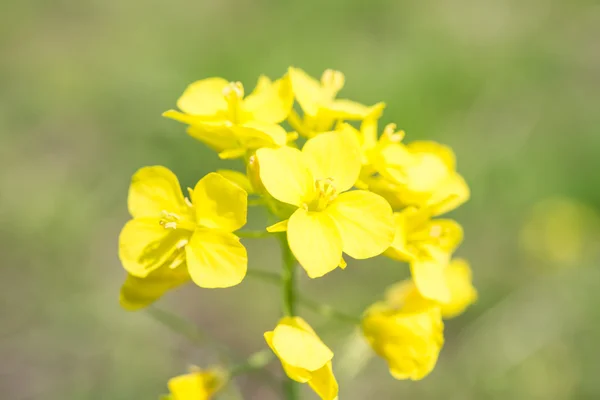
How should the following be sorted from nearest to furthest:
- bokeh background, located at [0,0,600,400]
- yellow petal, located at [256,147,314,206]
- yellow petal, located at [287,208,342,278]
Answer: yellow petal, located at [287,208,342,278] → yellow petal, located at [256,147,314,206] → bokeh background, located at [0,0,600,400]

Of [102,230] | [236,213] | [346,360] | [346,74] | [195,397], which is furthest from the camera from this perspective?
[346,74]

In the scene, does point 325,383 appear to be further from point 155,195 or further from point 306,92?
point 306,92

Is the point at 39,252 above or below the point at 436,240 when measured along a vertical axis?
below

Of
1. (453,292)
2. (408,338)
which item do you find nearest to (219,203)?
(408,338)

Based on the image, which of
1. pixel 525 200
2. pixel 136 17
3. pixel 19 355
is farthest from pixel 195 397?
pixel 136 17

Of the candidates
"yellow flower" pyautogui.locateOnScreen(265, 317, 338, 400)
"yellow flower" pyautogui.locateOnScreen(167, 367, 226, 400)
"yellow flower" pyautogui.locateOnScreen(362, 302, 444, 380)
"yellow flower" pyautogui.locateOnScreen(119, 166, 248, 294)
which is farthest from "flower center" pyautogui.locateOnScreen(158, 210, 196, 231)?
"yellow flower" pyautogui.locateOnScreen(362, 302, 444, 380)

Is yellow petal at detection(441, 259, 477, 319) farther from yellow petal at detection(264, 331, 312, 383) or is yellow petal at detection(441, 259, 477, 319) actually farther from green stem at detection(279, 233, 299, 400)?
yellow petal at detection(264, 331, 312, 383)

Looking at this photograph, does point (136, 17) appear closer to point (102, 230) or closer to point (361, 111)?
point (102, 230)
